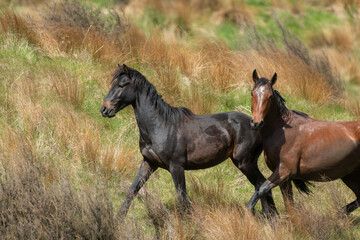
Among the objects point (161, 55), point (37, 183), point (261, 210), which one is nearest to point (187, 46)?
point (161, 55)

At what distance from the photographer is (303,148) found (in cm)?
622

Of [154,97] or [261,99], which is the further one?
[154,97]

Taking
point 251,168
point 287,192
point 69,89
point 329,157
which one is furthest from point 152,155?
point 69,89

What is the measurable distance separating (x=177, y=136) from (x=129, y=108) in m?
2.69

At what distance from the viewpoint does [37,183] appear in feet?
19.3

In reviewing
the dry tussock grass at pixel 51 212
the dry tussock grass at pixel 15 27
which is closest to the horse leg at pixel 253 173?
the dry tussock grass at pixel 51 212

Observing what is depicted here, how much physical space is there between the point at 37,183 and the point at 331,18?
37.8ft

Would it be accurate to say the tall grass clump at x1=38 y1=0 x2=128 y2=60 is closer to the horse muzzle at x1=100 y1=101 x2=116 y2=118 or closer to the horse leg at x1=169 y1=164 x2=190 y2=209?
the horse muzzle at x1=100 y1=101 x2=116 y2=118

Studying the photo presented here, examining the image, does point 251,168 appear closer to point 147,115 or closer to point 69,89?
point 147,115

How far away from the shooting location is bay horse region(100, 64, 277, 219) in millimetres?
6227

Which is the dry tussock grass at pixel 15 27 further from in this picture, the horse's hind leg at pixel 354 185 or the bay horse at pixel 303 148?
the horse's hind leg at pixel 354 185

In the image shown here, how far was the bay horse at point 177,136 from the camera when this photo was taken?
623 cm

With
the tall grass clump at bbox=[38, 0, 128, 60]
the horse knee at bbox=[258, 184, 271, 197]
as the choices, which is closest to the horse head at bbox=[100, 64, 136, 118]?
the horse knee at bbox=[258, 184, 271, 197]

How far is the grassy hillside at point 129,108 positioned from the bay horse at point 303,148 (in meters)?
0.33
